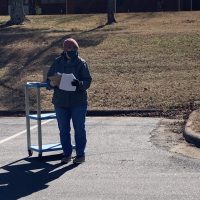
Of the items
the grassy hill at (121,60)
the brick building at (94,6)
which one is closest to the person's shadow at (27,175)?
the grassy hill at (121,60)

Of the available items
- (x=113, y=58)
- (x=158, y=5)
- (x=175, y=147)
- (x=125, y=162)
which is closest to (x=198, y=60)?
(x=113, y=58)

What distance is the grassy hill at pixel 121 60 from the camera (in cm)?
2031

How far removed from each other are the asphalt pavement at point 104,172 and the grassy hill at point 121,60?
5.04 meters

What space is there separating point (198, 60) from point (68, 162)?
12.8m

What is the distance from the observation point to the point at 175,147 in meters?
13.3

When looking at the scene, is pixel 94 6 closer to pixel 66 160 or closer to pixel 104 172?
pixel 66 160

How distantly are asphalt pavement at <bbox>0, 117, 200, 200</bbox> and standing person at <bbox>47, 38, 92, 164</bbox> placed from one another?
1.04 feet

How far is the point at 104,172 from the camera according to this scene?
11.1 m

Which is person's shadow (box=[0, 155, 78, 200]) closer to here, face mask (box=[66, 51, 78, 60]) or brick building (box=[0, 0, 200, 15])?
face mask (box=[66, 51, 78, 60])

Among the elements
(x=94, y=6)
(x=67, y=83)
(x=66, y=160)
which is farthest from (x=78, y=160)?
(x=94, y=6)

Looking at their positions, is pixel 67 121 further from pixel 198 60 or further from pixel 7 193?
pixel 198 60

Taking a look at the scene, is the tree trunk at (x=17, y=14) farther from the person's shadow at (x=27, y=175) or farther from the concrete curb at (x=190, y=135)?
the person's shadow at (x=27, y=175)

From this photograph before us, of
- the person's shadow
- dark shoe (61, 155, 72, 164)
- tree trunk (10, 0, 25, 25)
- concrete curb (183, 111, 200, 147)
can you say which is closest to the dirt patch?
concrete curb (183, 111, 200, 147)

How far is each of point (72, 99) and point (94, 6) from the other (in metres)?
42.9
